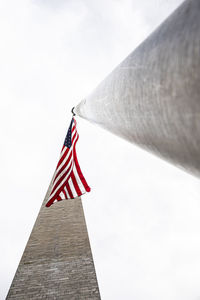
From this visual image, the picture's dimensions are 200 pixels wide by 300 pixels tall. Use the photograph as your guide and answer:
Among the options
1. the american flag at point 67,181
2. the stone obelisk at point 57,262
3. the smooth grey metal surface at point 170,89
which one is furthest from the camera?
the stone obelisk at point 57,262

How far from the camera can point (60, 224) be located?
9273 millimetres

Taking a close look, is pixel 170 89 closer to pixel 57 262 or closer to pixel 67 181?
pixel 67 181

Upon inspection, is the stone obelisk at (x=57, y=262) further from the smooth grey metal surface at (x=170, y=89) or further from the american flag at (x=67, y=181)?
the smooth grey metal surface at (x=170, y=89)

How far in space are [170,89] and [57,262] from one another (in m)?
7.79

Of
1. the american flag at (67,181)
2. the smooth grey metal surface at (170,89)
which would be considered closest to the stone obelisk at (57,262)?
the american flag at (67,181)

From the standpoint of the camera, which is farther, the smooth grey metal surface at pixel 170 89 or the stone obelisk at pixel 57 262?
the stone obelisk at pixel 57 262

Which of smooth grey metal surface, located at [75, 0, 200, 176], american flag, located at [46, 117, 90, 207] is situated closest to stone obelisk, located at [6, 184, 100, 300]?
american flag, located at [46, 117, 90, 207]

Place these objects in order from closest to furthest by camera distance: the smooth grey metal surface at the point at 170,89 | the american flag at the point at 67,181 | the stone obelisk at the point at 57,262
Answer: the smooth grey metal surface at the point at 170,89
the american flag at the point at 67,181
the stone obelisk at the point at 57,262

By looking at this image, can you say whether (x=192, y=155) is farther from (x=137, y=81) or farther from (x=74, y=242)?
(x=74, y=242)

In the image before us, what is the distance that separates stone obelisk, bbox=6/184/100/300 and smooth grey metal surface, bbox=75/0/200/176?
661 cm

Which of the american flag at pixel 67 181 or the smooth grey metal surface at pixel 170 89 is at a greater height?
the american flag at pixel 67 181

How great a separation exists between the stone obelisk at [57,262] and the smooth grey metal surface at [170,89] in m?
6.61

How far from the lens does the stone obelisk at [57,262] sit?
22.3ft

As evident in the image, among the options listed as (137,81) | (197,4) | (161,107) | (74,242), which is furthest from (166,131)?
(74,242)
